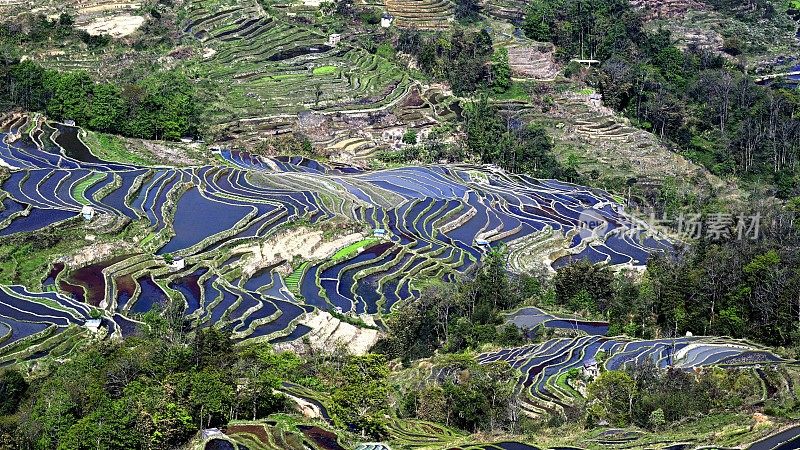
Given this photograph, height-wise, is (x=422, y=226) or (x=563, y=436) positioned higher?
(x=563, y=436)

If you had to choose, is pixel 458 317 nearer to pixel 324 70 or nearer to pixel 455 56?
pixel 324 70

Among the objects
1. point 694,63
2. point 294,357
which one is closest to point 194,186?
point 294,357

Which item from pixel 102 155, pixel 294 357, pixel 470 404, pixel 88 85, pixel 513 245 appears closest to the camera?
pixel 470 404

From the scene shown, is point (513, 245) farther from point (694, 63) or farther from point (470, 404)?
point (694, 63)

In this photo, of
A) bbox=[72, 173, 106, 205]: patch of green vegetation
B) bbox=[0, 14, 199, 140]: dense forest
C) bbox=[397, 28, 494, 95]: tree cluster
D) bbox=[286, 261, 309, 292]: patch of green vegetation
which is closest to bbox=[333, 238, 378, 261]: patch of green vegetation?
bbox=[286, 261, 309, 292]: patch of green vegetation

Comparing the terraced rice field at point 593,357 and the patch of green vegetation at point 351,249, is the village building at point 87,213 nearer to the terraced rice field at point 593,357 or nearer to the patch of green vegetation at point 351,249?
the patch of green vegetation at point 351,249

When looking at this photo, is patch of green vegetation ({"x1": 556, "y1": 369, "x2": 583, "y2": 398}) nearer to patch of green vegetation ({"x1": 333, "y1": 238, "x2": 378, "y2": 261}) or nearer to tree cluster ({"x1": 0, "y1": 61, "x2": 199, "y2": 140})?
patch of green vegetation ({"x1": 333, "y1": 238, "x2": 378, "y2": 261})

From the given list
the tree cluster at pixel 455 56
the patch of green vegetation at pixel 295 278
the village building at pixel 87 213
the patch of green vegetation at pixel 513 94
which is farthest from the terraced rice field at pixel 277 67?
the patch of green vegetation at pixel 295 278
